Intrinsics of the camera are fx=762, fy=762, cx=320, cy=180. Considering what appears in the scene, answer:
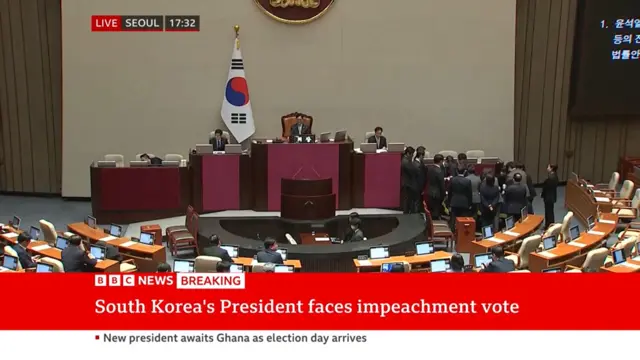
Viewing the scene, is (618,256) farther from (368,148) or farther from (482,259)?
(368,148)

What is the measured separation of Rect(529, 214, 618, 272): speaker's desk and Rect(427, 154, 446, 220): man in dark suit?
8.55 ft

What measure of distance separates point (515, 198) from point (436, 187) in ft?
4.34

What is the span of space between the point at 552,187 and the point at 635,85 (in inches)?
158

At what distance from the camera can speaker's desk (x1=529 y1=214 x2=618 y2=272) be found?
9.39 meters

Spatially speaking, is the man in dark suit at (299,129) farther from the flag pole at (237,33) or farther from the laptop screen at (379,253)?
the laptop screen at (379,253)

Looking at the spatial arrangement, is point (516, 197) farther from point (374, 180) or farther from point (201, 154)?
point (201, 154)

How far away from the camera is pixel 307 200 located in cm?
1205

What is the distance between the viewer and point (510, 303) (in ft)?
9.88

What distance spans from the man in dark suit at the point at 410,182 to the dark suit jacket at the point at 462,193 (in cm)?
87

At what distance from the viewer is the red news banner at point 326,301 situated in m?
3.01

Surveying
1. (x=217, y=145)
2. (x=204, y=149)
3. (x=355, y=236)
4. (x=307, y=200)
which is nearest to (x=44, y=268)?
(x=355, y=236)

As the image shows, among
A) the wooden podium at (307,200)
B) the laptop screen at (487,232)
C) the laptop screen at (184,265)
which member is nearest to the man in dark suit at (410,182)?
the wooden podium at (307,200)
